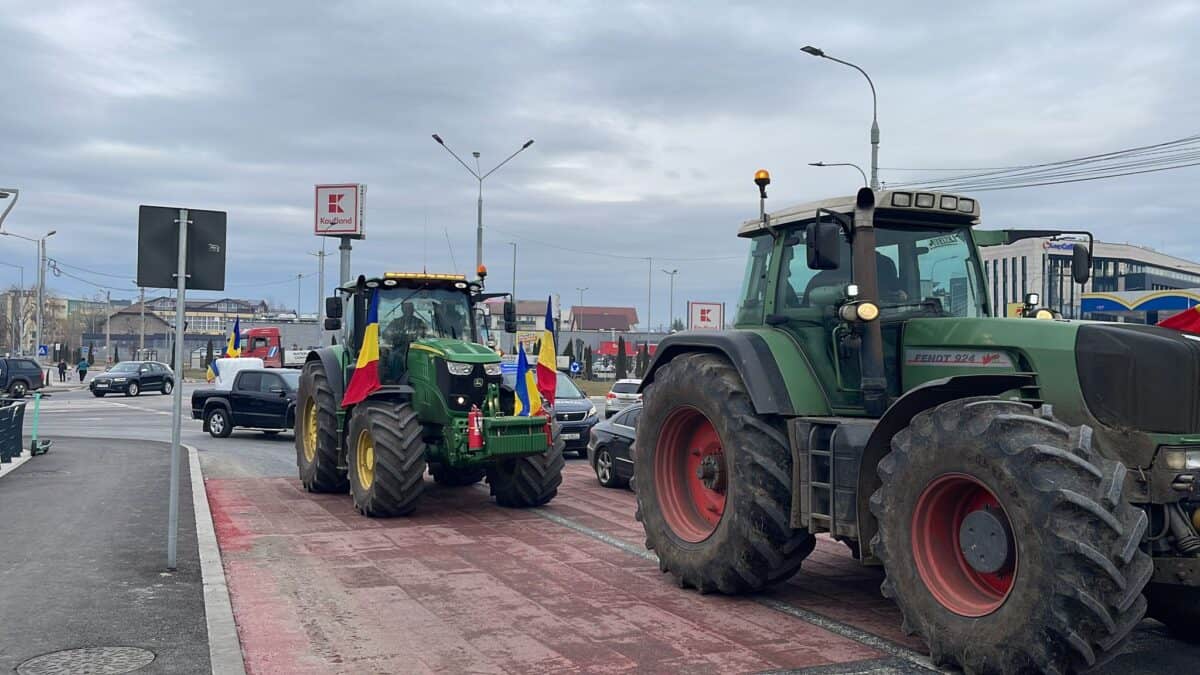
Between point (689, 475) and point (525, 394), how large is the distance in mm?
4073

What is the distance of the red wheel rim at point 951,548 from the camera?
5562mm

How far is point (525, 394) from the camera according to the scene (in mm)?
12133

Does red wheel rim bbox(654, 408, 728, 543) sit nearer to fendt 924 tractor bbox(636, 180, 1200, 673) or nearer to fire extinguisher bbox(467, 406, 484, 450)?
Result: fendt 924 tractor bbox(636, 180, 1200, 673)

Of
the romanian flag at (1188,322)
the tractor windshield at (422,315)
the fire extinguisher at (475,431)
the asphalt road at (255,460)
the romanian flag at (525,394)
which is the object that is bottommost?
the asphalt road at (255,460)

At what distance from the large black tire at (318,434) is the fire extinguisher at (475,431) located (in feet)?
7.78

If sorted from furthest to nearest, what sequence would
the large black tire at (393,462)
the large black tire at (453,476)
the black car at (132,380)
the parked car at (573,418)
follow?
the black car at (132,380)
the parked car at (573,418)
the large black tire at (453,476)
the large black tire at (393,462)

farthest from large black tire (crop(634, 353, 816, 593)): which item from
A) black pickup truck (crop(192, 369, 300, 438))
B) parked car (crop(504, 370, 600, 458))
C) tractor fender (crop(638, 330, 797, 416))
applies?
black pickup truck (crop(192, 369, 300, 438))

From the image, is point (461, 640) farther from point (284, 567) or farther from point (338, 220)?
point (338, 220)

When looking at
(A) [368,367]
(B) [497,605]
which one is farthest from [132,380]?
(B) [497,605]

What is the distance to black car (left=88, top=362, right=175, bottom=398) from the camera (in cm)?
4256

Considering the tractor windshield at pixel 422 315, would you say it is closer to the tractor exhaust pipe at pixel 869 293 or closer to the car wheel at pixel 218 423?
the tractor exhaust pipe at pixel 869 293

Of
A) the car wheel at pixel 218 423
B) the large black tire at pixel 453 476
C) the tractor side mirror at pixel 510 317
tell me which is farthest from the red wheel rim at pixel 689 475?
the car wheel at pixel 218 423

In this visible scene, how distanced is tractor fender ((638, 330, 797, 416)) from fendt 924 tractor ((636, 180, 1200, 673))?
0.02 m

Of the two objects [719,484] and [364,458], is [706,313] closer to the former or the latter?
[364,458]
